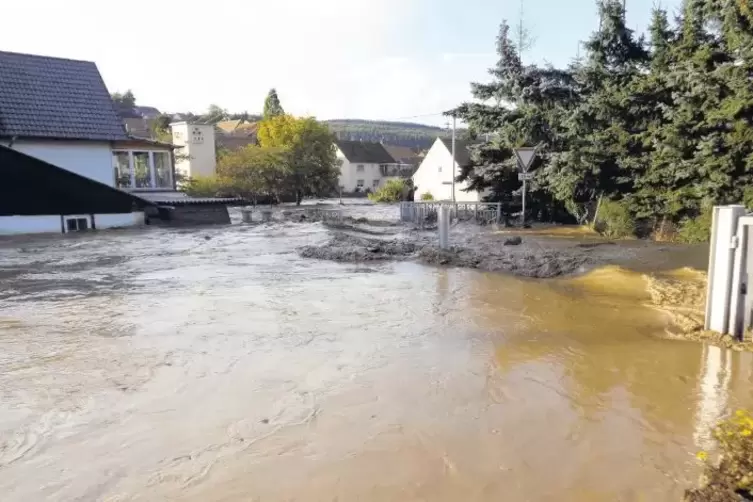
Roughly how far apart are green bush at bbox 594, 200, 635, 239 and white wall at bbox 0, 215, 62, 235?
20.6 metres

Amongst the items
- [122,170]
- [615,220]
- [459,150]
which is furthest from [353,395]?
[459,150]

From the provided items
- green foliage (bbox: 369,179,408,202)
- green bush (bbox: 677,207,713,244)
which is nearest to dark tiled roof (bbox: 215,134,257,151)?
green foliage (bbox: 369,179,408,202)

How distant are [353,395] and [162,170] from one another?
89.2ft

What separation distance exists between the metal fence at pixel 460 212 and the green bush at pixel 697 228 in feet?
26.1

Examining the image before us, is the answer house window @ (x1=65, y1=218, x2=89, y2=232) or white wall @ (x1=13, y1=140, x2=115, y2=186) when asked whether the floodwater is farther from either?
white wall @ (x1=13, y1=140, x2=115, y2=186)

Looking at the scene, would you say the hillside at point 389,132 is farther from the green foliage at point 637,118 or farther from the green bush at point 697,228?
the green bush at point 697,228

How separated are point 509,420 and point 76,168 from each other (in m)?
25.5

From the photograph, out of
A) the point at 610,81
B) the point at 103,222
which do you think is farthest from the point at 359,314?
the point at 103,222

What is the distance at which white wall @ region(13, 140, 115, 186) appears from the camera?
2392 cm

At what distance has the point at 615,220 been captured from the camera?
1786 cm

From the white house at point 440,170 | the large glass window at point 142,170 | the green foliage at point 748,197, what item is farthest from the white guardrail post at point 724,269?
the white house at point 440,170

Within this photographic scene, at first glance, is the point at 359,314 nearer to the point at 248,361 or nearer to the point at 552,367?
the point at 248,361

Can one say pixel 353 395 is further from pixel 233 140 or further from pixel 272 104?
pixel 272 104

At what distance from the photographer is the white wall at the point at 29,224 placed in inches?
841
